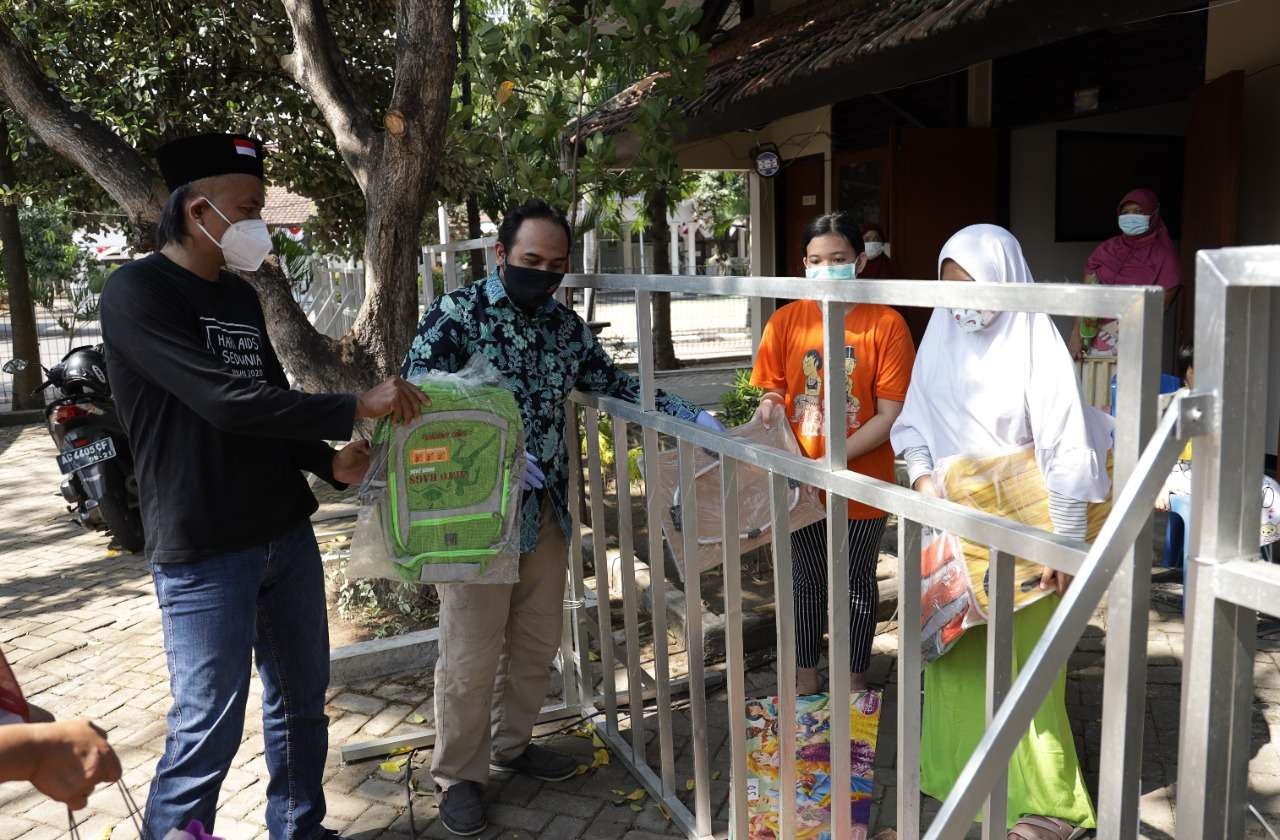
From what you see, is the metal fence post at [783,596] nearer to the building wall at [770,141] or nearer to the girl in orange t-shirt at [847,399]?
the girl in orange t-shirt at [847,399]

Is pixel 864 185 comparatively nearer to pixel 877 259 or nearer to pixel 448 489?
pixel 877 259

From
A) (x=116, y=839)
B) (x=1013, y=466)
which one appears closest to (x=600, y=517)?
(x=1013, y=466)

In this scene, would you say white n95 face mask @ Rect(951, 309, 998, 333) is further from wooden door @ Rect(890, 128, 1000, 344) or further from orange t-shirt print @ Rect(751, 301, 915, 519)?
wooden door @ Rect(890, 128, 1000, 344)

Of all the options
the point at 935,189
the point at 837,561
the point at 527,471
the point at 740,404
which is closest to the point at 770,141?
the point at 935,189

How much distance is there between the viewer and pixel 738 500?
3037mm

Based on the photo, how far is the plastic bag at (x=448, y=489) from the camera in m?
2.76

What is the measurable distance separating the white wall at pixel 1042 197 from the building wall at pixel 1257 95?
2.05m

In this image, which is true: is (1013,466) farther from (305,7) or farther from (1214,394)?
(305,7)

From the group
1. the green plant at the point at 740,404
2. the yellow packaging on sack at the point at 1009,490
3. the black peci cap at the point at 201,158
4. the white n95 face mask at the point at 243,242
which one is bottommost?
the green plant at the point at 740,404

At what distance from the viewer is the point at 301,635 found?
286cm

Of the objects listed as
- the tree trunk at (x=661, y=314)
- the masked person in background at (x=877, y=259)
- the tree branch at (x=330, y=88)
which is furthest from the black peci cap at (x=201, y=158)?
the tree trunk at (x=661, y=314)

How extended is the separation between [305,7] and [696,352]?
14.0m

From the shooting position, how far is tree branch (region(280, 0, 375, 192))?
4.66 meters

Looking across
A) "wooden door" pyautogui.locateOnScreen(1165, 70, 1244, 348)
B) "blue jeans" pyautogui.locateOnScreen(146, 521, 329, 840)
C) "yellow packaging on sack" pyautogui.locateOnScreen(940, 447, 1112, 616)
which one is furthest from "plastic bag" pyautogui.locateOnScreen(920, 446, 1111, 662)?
"wooden door" pyautogui.locateOnScreen(1165, 70, 1244, 348)
